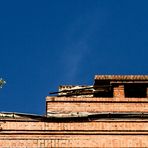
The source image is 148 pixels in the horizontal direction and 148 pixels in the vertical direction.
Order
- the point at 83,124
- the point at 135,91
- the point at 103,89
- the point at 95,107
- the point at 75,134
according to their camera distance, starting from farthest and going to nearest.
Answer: the point at 103,89
the point at 135,91
the point at 95,107
the point at 83,124
the point at 75,134

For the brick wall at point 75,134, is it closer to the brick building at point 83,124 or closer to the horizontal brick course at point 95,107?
the brick building at point 83,124

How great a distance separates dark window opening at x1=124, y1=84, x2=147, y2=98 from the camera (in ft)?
48.1

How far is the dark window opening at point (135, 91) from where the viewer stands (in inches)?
578

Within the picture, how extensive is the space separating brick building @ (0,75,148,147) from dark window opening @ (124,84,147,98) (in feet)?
0.91

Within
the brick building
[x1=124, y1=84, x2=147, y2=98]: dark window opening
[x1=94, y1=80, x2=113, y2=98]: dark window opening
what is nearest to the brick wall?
the brick building

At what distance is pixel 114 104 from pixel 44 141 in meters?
2.24

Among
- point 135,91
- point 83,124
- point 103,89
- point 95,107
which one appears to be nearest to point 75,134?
point 83,124

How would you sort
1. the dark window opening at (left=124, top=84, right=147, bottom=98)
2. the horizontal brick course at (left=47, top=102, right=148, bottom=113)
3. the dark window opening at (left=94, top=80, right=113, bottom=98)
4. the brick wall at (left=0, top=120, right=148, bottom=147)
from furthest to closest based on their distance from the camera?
the dark window opening at (left=94, top=80, right=113, bottom=98) < the dark window opening at (left=124, top=84, right=147, bottom=98) < the horizontal brick course at (left=47, top=102, right=148, bottom=113) < the brick wall at (left=0, top=120, right=148, bottom=147)

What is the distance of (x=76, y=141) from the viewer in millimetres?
13156

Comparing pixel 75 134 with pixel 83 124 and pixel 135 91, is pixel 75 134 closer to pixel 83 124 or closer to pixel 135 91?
pixel 83 124

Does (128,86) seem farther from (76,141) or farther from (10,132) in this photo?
(10,132)

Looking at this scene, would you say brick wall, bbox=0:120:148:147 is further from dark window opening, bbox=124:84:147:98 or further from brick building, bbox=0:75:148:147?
dark window opening, bbox=124:84:147:98

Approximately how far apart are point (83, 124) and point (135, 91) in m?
2.16

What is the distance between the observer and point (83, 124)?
13.5 m
